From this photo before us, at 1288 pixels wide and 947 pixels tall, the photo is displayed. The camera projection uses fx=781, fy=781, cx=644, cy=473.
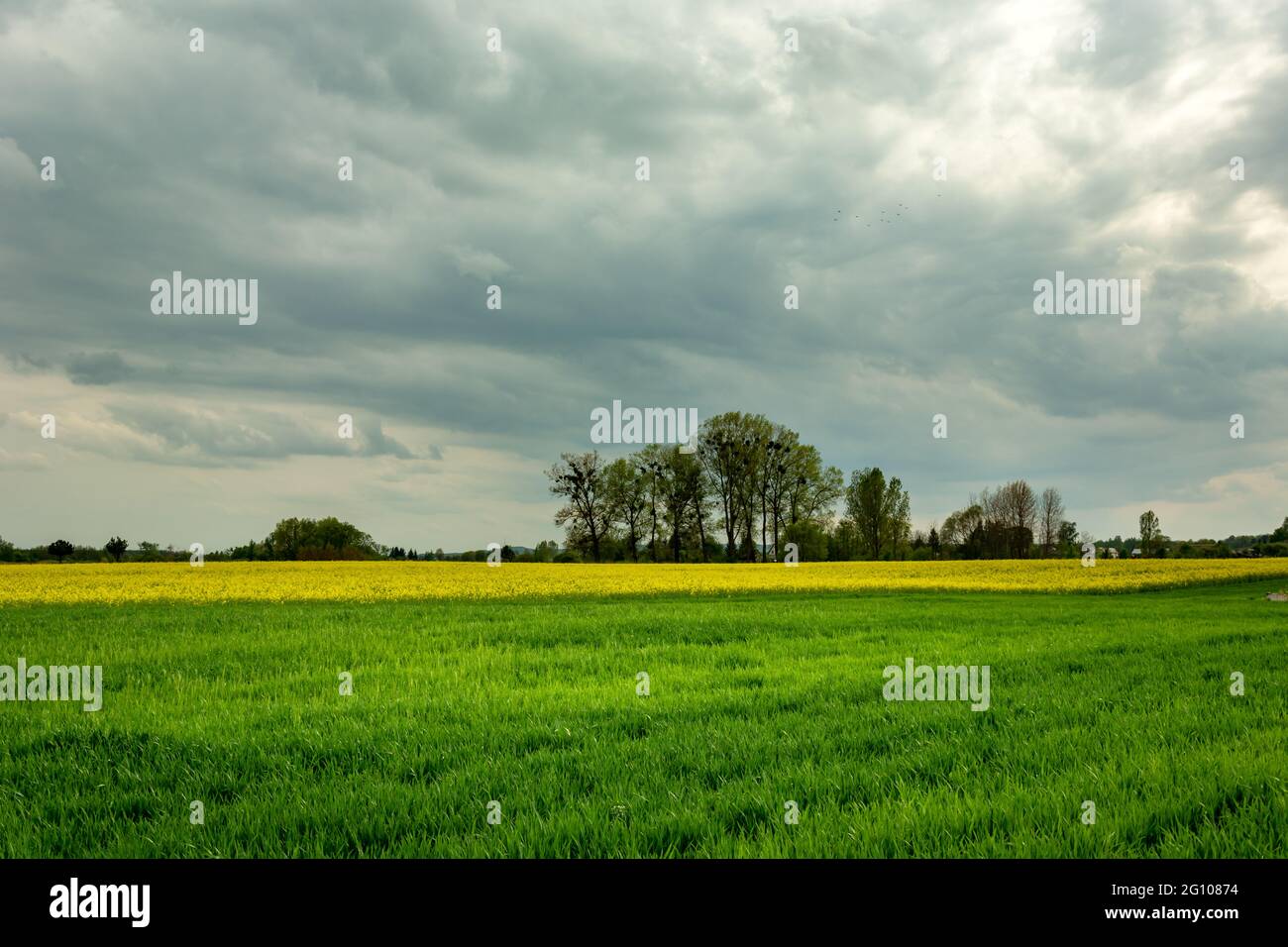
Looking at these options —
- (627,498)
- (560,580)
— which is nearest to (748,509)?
(627,498)

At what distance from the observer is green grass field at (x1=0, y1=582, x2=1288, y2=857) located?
532 centimetres

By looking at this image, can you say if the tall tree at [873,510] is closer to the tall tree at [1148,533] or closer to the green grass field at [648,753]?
the tall tree at [1148,533]

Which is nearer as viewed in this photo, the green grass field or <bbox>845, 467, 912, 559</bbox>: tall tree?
the green grass field

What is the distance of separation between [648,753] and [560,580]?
3408 cm

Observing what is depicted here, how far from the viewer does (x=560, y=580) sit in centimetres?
4103

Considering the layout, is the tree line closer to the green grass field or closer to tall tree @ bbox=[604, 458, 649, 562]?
tall tree @ bbox=[604, 458, 649, 562]

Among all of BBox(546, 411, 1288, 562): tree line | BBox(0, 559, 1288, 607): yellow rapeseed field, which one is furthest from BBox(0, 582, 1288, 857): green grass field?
BBox(546, 411, 1288, 562): tree line

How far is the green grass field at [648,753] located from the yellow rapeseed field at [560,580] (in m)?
19.0

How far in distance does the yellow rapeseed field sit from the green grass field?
19.0 meters

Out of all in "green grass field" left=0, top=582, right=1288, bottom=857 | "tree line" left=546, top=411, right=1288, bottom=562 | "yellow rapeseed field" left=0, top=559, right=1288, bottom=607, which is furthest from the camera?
"tree line" left=546, top=411, right=1288, bottom=562

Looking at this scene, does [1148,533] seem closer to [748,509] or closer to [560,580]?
[748,509]
